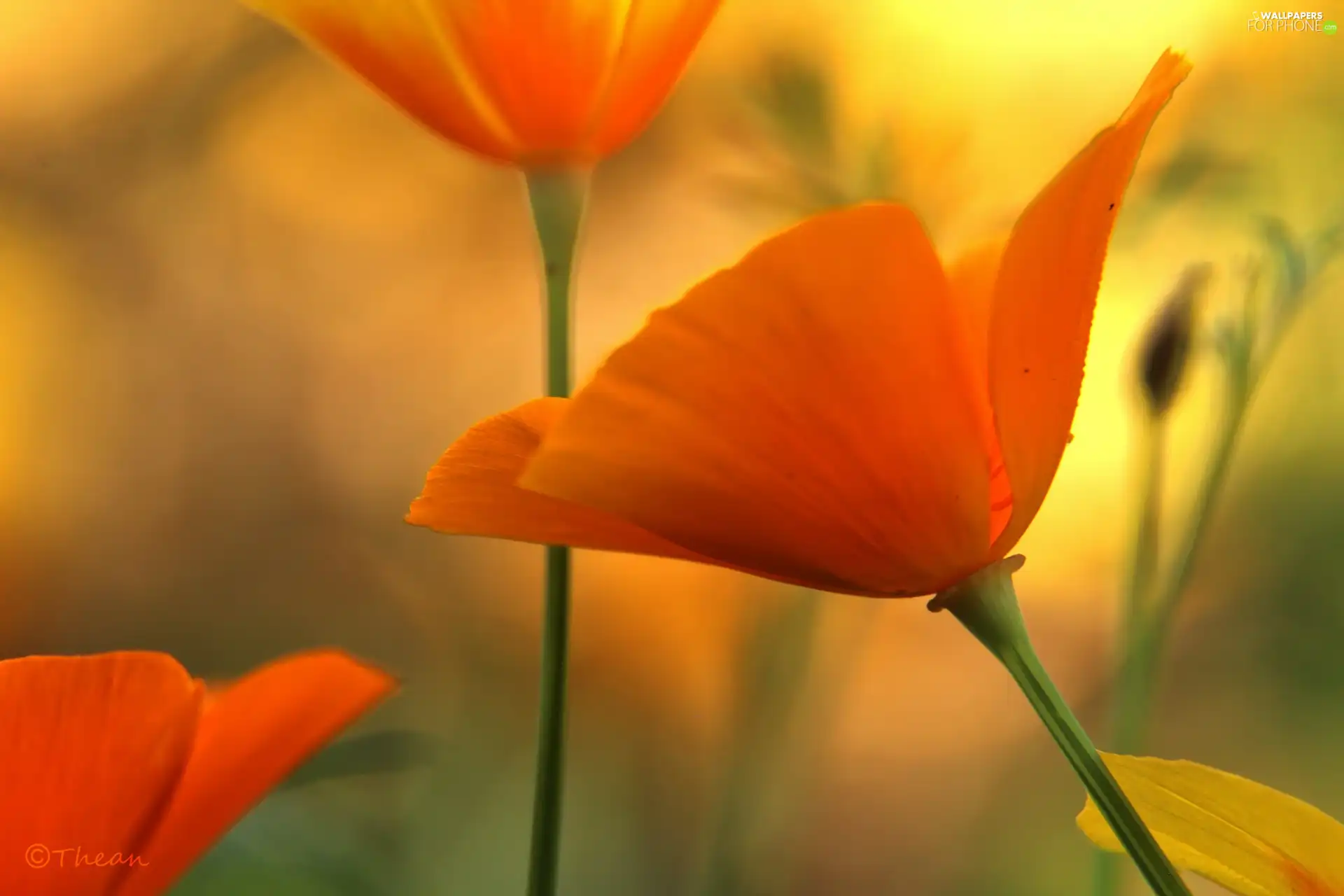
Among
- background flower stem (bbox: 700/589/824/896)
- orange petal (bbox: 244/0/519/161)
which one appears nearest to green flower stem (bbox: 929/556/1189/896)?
orange petal (bbox: 244/0/519/161)

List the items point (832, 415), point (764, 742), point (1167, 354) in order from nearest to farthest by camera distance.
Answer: point (832, 415) < point (1167, 354) < point (764, 742)

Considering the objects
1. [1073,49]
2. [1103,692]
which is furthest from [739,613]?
[1073,49]

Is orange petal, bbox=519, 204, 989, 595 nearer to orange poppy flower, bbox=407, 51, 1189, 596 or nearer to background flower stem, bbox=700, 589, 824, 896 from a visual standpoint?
orange poppy flower, bbox=407, 51, 1189, 596

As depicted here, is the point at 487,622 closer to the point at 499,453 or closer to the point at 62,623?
the point at 62,623

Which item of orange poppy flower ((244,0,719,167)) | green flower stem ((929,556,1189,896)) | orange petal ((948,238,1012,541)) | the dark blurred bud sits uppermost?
orange poppy flower ((244,0,719,167))

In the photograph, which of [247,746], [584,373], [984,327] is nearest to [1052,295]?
[984,327]

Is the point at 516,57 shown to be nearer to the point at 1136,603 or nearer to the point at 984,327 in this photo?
→ the point at 984,327
